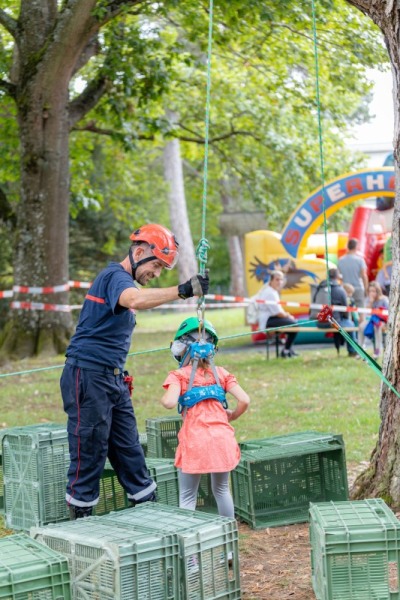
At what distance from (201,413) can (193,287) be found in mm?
903

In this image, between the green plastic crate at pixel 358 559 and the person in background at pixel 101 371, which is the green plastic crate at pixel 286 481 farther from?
the green plastic crate at pixel 358 559

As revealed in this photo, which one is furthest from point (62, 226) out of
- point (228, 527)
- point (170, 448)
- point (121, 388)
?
point (228, 527)

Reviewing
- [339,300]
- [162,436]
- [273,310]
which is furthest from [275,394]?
[162,436]

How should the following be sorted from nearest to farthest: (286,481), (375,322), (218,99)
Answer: (286,481)
(375,322)
(218,99)

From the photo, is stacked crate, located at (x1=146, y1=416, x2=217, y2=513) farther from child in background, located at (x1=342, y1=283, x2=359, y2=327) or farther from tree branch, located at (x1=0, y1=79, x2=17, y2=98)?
tree branch, located at (x1=0, y1=79, x2=17, y2=98)

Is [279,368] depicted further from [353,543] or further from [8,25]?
[353,543]

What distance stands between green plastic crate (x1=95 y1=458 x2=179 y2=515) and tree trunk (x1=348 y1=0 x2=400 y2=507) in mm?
1226

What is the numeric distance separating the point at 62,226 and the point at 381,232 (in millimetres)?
8426

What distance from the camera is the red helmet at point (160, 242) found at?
5.70 m

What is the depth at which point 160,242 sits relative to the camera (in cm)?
570

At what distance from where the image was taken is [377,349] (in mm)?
16875

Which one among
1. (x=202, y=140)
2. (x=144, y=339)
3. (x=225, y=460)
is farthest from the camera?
(x=144, y=339)

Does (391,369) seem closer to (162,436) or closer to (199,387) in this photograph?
(199,387)

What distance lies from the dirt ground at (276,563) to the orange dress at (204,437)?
607mm
